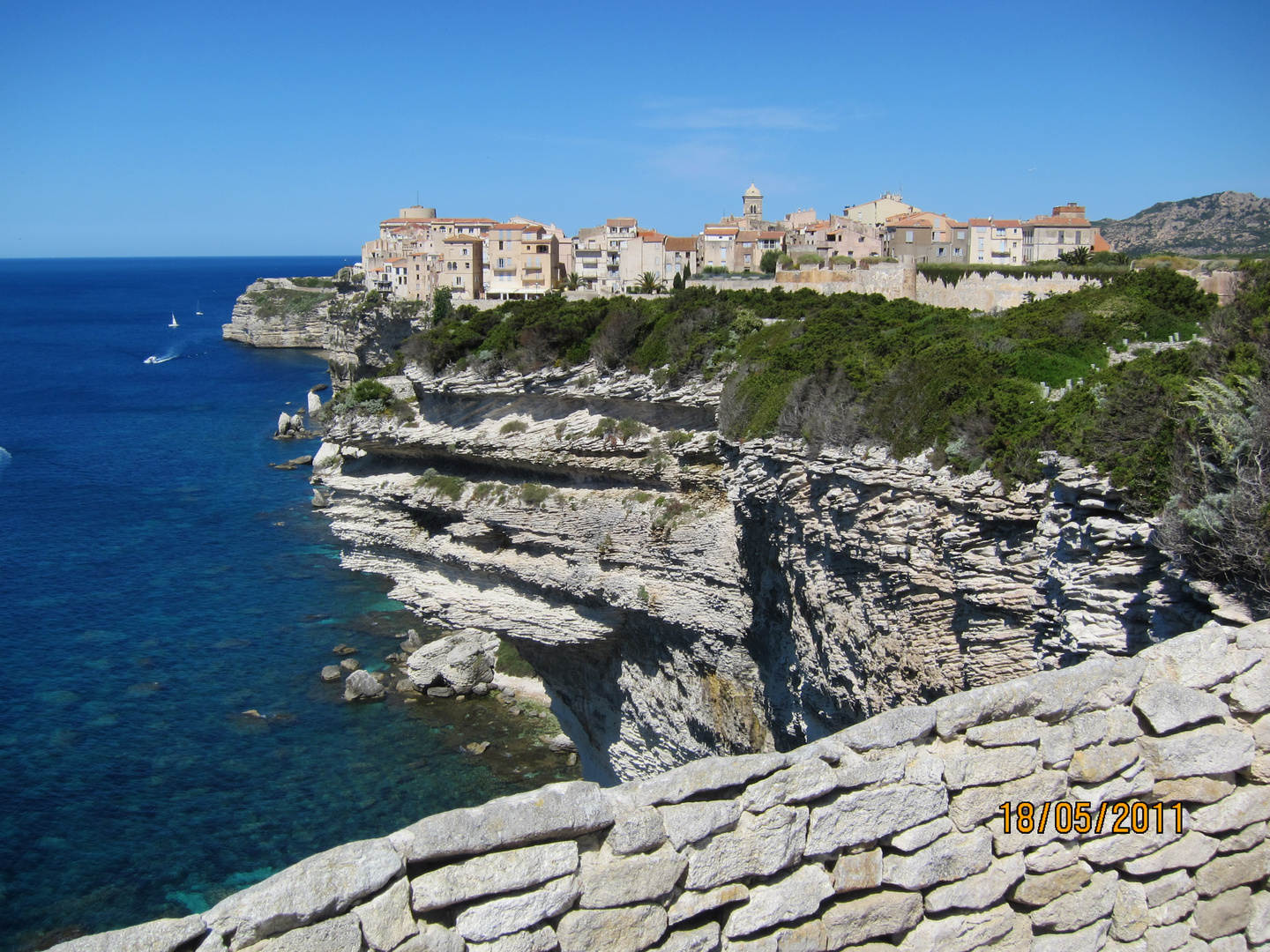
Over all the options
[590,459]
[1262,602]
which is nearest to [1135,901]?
[1262,602]

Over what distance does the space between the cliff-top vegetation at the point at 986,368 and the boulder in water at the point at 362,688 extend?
9842 millimetres

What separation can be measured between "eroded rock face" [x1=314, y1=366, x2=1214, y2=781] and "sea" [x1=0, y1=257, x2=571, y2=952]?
4127mm

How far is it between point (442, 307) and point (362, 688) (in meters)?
20.6

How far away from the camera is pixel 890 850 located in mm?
5301

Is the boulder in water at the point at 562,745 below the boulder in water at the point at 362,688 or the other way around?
below

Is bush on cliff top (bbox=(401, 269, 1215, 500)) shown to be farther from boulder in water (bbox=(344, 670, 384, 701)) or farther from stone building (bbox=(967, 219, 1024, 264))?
stone building (bbox=(967, 219, 1024, 264))

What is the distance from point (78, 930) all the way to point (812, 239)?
4520 centimetres

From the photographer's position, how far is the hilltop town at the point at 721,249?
44438 millimetres

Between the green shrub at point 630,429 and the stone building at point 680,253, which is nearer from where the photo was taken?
the green shrub at point 630,429

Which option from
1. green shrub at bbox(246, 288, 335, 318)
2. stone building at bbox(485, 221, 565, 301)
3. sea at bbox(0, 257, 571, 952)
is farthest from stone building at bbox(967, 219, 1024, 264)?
green shrub at bbox(246, 288, 335, 318)

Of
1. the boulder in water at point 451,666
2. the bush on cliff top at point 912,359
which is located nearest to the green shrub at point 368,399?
the bush on cliff top at point 912,359

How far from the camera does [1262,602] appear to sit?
7367 mm
